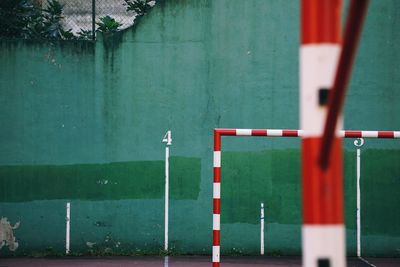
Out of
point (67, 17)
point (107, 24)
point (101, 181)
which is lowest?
point (101, 181)

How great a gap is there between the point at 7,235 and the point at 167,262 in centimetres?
258

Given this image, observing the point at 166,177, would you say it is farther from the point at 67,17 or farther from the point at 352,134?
the point at 352,134

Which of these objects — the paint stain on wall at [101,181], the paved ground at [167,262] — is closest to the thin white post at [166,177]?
the paint stain on wall at [101,181]

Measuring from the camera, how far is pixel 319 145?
1.49 meters

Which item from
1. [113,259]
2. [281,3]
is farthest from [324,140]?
[281,3]

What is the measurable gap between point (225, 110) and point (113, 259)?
9.32 ft

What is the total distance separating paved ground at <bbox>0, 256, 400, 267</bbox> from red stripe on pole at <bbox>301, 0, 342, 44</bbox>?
8.17 metres

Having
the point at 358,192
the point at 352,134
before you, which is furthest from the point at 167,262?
the point at 352,134

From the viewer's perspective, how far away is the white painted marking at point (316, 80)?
1.50m

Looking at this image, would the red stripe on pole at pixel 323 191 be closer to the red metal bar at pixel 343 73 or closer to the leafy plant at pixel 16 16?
the red metal bar at pixel 343 73

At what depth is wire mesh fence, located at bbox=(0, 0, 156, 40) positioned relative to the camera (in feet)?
35.3

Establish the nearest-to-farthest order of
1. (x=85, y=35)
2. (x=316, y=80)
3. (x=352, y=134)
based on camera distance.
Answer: (x=316, y=80) → (x=352, y=134) → (x=85, y=35)

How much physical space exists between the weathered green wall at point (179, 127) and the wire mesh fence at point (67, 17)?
0.75 feet

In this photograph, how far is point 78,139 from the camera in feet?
34.8
